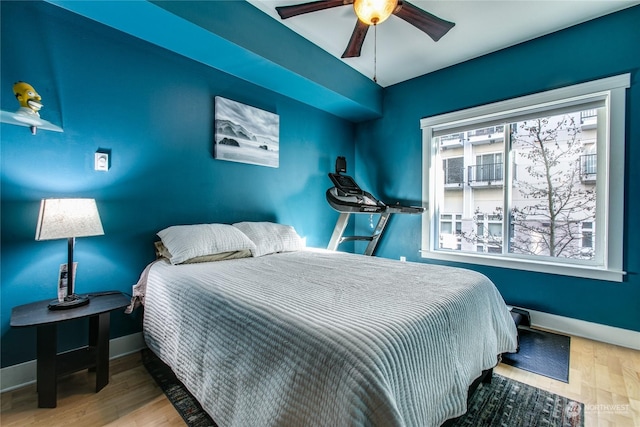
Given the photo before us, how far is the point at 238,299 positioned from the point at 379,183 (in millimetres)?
3122

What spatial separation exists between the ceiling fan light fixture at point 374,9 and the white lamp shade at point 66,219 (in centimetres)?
206

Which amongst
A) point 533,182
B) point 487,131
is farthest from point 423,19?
point 533,182

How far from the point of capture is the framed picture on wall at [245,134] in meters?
2.64

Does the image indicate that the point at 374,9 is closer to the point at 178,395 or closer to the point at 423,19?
the point at 423,19

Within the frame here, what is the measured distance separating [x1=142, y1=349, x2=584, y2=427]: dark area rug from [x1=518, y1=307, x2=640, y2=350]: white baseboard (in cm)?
125

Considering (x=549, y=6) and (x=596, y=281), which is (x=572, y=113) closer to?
(x=549, y=6)

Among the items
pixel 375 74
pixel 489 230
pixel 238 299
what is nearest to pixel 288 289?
pixel 238 299

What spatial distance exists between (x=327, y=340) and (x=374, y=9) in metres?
1.83

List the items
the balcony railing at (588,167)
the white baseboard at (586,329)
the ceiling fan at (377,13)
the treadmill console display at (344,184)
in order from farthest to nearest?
the treadmill console display at (344,184) → the balcony railing at (588,167) → the white baseboard at (586,329) → the ceiling fan at (377,13)

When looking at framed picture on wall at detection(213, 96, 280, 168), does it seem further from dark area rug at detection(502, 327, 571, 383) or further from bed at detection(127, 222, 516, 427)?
dark area rug at detection(502, 327, 571, 383)

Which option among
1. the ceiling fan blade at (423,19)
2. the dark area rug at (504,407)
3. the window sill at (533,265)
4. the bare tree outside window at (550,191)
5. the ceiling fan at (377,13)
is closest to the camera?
→ the dark area rug at (504,407)

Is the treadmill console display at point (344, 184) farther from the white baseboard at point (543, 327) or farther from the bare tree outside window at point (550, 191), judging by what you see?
the white baseboard at point (543, 327)

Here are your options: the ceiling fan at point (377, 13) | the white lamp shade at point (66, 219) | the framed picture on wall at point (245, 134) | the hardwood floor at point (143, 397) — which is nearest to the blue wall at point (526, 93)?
the hardwood floor at point (143, 397)

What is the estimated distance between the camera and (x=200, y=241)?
6.84ft
